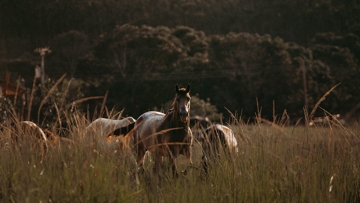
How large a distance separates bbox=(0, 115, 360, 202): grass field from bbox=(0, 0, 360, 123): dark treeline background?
34480mm

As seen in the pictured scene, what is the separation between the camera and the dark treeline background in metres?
47.1

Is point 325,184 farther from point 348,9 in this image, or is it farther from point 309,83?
point 348,9

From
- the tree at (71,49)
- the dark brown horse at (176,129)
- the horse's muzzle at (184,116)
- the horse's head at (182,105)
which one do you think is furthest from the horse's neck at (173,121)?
the tree at (71,49)

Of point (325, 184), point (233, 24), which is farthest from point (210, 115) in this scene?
point (325, 184)

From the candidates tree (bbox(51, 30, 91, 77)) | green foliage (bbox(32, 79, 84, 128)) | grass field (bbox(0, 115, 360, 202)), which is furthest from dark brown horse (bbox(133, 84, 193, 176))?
tree (bbox(51, 30, 91, 77))

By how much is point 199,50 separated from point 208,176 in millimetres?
45783

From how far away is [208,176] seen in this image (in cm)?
766

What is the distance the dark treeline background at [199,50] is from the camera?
47062mm

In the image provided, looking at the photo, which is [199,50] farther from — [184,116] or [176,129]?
[184,116]

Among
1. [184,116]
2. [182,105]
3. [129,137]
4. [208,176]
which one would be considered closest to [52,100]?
[182,105]

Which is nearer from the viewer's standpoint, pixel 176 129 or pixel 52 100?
pixel 176 129

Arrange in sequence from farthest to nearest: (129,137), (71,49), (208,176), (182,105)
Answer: (71,49) < (182,105) < (129,137) < (208,176)

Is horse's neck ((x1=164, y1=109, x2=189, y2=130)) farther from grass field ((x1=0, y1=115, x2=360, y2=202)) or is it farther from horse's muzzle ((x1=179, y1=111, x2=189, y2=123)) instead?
grass field ((x1=0, y1=115, x2=360, y2=202))

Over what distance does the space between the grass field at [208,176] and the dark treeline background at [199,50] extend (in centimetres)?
3448
